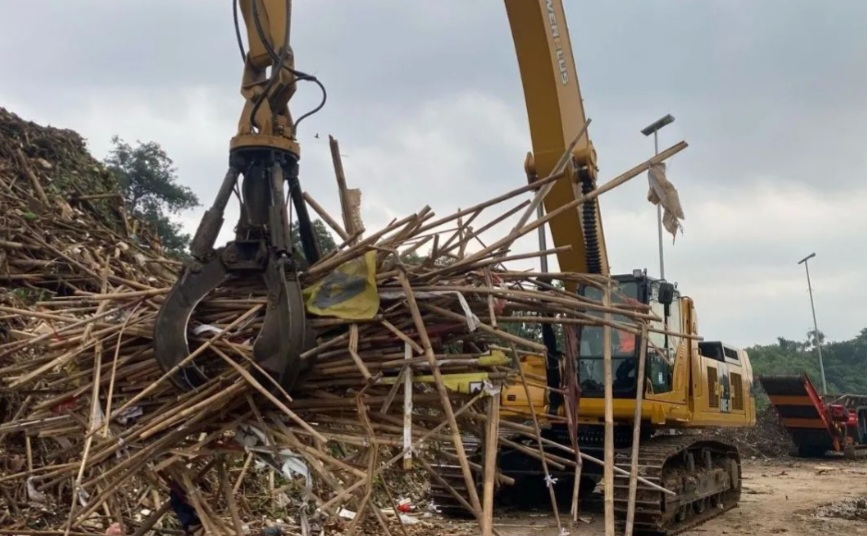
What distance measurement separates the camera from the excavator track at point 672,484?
8563 millimetres

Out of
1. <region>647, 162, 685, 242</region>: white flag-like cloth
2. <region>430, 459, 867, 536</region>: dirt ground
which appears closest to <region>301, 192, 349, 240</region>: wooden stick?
<region>647, 162, 685, 242</region>: white flag-like cloth

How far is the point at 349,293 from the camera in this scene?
3.24m

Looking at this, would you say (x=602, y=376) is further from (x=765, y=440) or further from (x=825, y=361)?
(x=825, y=361)

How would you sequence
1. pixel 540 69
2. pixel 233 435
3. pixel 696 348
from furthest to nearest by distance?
pixel 696 348
pixel 540 69
pixel 233 435

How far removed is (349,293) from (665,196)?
1264 millimetres

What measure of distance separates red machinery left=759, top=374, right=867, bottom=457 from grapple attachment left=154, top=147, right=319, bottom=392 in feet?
64.1

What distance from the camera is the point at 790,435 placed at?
22.2m

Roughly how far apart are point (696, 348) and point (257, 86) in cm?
771

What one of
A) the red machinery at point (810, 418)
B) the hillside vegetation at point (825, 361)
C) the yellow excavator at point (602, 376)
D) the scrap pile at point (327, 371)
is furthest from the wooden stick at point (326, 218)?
the hillside vegetation at point (825, 361)

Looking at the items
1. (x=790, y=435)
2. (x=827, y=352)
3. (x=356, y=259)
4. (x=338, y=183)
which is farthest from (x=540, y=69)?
(x=827, y=352)

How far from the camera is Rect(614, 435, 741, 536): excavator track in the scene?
8.56 metres

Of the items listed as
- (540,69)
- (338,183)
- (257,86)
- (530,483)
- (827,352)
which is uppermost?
(827,352)

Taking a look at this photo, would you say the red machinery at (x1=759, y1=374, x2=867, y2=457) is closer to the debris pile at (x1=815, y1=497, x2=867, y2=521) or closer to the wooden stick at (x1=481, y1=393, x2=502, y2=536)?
the debris pile at (x1=815, y1=497, x2=867, y2=521)

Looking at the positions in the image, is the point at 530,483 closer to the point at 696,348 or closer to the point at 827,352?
the point at 696,348
